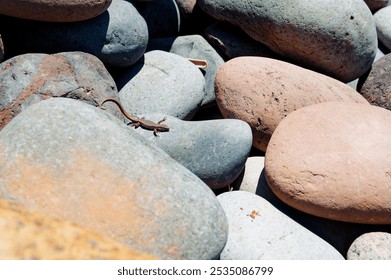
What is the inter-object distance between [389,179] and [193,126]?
3.72 ft

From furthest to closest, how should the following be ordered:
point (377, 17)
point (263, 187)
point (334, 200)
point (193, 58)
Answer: point (377, 17) < point (193, 58) < point (263, 187) < point (334, 200)

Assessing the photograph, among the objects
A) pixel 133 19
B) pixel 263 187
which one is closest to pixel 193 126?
pixel 263 187

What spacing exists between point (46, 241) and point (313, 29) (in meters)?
2.89

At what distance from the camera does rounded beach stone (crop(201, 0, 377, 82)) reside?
372 centimetres

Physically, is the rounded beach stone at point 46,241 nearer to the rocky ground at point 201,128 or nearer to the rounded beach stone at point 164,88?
the rocky ground at point 201,128

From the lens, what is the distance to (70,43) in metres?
3.49

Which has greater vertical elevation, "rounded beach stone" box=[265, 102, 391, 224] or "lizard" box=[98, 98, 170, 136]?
"rounded beach stone" box=[265, 102, 391, 224]

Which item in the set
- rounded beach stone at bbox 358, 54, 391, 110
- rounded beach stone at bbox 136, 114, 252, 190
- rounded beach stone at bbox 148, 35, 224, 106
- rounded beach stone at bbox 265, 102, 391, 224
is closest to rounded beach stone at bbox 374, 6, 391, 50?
rounded beach stone at bbox 358, 54, 391, 110

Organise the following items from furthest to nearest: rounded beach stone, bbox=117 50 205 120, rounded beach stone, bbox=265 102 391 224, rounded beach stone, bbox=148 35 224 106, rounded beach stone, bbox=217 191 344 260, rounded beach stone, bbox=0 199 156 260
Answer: rounded beach stone, bbox=148 35 224 106
rounded beach stone, bbox=117 50 205 120
rounded beach stone, bbox=265 102 391 224
rounded beach stone, bbox=217 191 344 260
rounded beach stone, bbox=0 199 156 260

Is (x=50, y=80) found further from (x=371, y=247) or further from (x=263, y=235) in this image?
(x=371, y=247)

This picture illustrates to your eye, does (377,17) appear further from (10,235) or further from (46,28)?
(10,235)

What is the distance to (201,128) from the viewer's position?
331cm

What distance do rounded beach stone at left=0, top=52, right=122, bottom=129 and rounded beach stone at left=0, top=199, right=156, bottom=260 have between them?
1837mm

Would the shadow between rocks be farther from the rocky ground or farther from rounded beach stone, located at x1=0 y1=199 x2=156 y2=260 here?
rounded beach stone, located at x1=0 y1=199 x2=156 y2=260
